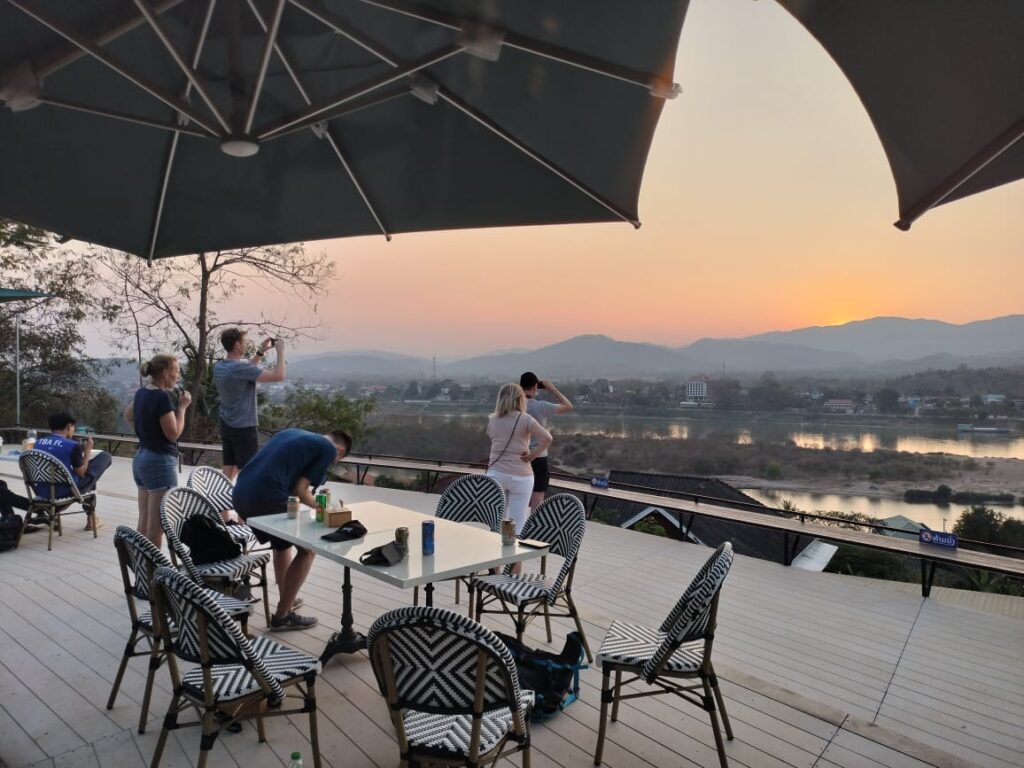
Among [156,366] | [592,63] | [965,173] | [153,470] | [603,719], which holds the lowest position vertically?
[603,719]

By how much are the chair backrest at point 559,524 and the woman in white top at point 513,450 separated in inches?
26.5

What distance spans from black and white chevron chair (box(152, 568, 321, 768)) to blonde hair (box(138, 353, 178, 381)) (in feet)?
7.24

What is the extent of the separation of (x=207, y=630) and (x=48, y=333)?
749 inches

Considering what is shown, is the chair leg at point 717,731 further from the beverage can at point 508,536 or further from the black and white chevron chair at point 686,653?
the beverage can at point 508,536

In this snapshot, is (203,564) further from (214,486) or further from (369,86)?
(369,86)

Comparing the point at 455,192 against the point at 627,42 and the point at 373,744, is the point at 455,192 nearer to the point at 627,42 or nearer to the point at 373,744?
the point at 627,42

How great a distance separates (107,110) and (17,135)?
64cm

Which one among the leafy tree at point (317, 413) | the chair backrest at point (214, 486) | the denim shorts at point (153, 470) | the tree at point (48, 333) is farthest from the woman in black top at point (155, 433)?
the leafy tree at point (317, 413)

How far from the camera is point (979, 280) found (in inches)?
833

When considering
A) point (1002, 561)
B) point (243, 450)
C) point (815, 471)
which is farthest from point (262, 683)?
point (815, 471)

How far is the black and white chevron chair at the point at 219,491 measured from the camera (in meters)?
4.16

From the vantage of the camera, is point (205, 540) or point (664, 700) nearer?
point (664, 700)

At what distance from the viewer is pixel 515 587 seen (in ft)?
11.1

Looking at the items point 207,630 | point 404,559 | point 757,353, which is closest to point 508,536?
point 404,559
